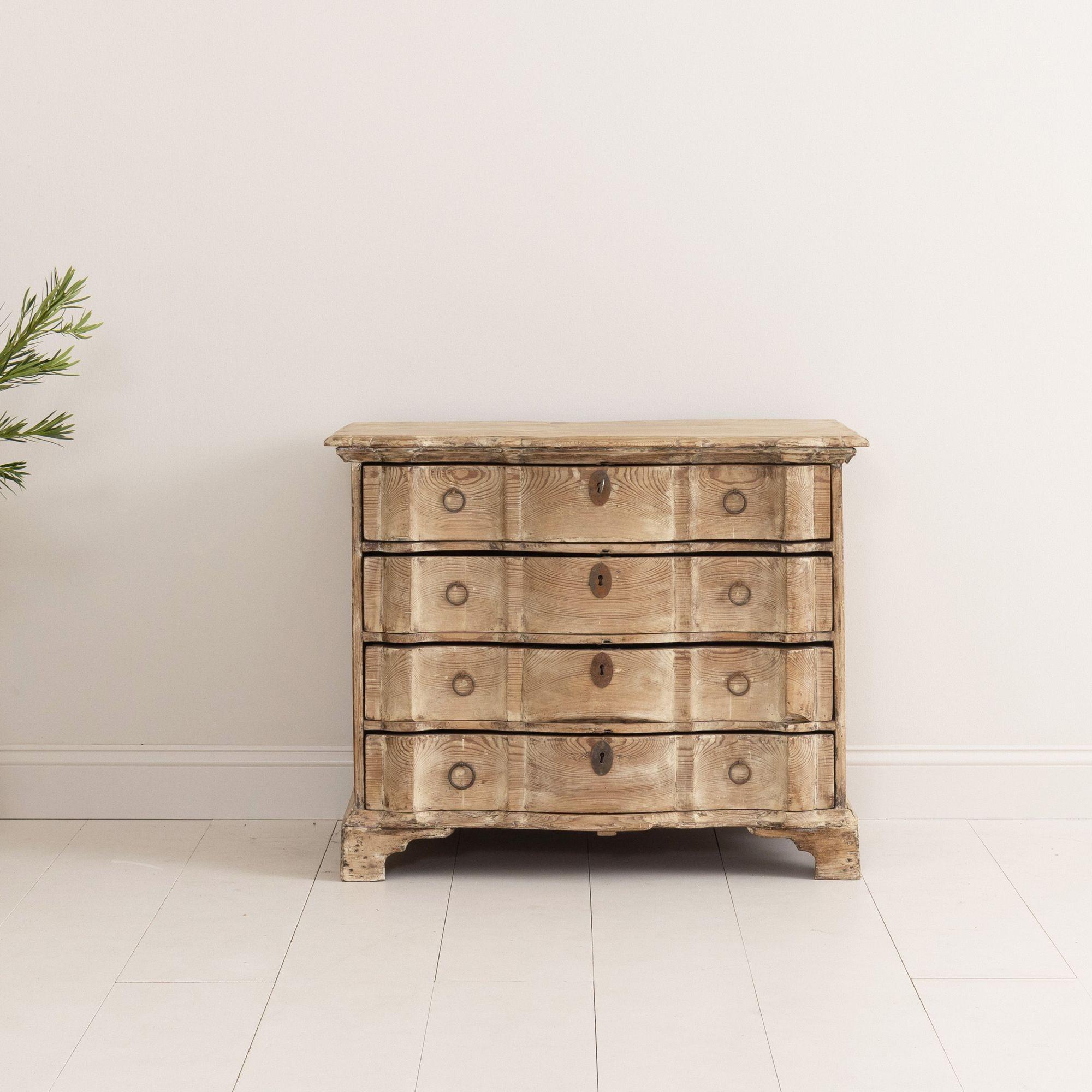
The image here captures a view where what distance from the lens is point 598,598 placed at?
2.48 meters

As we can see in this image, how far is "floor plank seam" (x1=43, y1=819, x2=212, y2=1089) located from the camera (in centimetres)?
190

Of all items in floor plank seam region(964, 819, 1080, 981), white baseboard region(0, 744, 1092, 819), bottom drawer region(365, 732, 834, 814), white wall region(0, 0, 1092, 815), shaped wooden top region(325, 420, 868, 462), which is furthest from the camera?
white baseboard region(0, 744, 1092, 819)

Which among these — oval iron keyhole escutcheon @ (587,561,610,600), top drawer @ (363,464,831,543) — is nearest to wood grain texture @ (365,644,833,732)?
oval iron keyhole escutcheon @ (587,561,610,600)

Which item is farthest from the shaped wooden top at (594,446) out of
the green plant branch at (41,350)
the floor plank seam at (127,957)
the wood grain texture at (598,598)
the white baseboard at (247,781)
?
the floor plank seam at (127,957)

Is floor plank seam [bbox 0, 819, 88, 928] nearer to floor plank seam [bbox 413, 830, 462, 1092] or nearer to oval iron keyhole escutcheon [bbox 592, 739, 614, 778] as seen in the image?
floor plank seam [bbox 413, 830, 462, 1092]

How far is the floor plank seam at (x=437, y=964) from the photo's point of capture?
6.20 feet

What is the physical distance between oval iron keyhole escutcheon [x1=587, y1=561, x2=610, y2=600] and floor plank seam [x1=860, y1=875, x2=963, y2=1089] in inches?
32.1

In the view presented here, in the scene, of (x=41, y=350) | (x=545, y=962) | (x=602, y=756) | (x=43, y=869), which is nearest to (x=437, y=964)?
(x=545, y=962)

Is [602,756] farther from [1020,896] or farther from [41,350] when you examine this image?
[41,350]

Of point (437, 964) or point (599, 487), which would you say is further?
point (599, 487)

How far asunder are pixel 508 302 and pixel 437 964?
1450 mm

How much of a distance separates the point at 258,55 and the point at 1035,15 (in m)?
1.73

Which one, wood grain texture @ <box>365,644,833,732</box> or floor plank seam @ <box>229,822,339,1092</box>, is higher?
wood grain texture @ <box>365,644,833,732</box>

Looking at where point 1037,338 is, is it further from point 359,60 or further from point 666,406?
point 359,60
